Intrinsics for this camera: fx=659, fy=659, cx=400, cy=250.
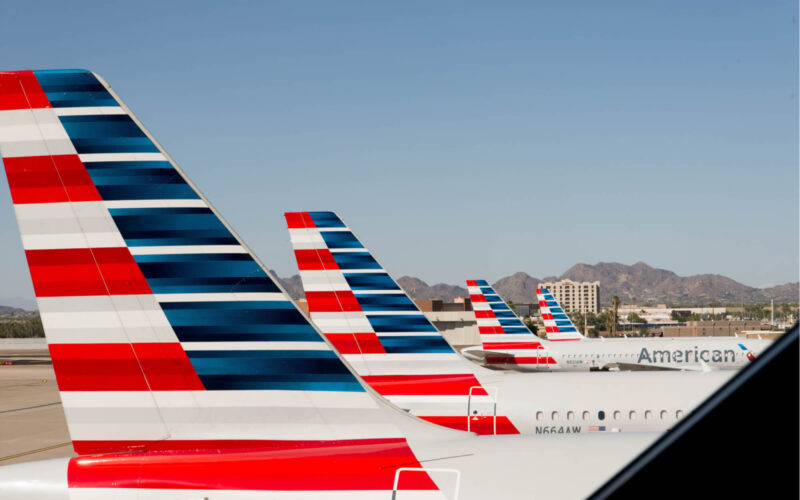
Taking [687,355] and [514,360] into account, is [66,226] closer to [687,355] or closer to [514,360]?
[514,360]

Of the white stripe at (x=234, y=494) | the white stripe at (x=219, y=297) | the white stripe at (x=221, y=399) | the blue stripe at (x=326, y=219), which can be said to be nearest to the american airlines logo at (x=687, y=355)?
the blue stripe at (x=326, y=219)

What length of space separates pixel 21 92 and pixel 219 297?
2.92 m

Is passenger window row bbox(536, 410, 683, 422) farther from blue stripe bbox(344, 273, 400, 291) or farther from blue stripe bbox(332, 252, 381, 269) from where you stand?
blue stripe bbox(332, 252, 381, 269)

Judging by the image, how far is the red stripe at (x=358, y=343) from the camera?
1438cm

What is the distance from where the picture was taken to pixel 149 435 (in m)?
6.39

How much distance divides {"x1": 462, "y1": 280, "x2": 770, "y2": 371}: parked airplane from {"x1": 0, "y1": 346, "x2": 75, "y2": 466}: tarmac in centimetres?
2102

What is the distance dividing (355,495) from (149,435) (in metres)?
2.15

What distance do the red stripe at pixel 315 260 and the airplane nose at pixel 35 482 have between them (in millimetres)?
9074

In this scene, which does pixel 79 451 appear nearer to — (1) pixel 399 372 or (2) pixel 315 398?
(2) pixel 315 398

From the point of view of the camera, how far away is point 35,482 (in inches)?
227

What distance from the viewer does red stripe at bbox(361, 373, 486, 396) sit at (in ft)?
43.3

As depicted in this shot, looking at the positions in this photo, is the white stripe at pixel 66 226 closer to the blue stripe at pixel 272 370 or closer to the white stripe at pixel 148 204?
the white stripe at pixel 148 204

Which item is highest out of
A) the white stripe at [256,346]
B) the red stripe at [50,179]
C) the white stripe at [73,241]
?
the red stripe at [50,179]

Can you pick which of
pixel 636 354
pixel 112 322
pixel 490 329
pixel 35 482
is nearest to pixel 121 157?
pixel 112 322
